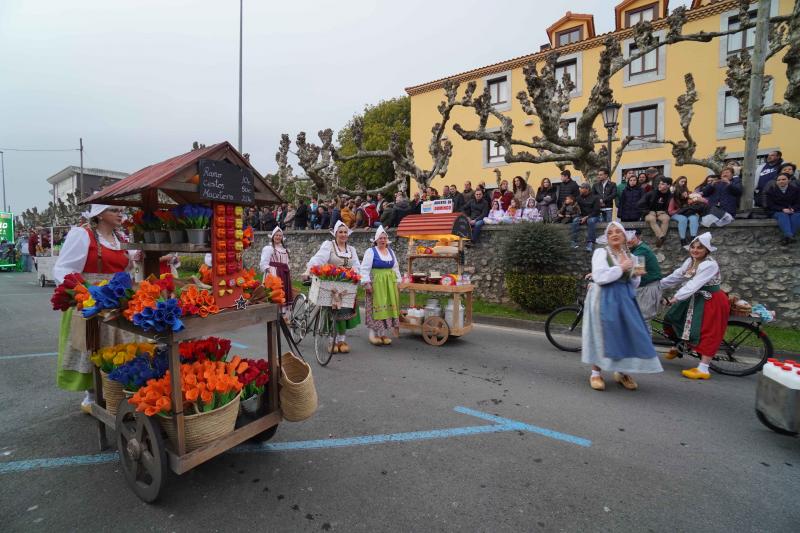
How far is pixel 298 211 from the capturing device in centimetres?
1902

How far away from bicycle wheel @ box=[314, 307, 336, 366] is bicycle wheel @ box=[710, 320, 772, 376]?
538 cm

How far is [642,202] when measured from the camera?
10.1 m

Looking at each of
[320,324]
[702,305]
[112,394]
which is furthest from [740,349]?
[112,394]

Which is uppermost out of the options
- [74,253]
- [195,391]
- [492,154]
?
[492,154]

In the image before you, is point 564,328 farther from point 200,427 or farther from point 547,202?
point 200,427

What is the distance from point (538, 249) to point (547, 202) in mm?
2503

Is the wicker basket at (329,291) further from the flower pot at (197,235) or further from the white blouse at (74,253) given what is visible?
the flower pot at (197,235)

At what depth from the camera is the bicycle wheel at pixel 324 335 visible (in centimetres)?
606

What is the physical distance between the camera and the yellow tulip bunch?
3.35m

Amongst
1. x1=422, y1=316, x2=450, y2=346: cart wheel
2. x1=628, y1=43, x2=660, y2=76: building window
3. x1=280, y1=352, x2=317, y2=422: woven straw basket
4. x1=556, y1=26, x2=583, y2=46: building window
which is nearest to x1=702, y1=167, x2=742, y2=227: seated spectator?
x1=422, y1=316, x2=450, y2=346: cart wheel

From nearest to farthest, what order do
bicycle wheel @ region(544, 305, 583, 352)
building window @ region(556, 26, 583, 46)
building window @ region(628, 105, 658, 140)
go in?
bicycle wheel @ region(544, 305, 583, 352)
building window @ region(628, 105, 658, 140)
building window @ region(556, 26, 583, 46)

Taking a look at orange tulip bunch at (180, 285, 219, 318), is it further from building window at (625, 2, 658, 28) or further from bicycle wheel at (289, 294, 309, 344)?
building window at (625, 2, 658, 28)

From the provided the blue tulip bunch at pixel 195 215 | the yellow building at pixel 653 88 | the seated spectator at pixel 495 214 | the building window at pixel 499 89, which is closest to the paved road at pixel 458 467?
the blue tulip bunch at pixel 195 215

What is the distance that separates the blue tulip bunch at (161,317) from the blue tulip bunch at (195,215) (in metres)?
0.71
